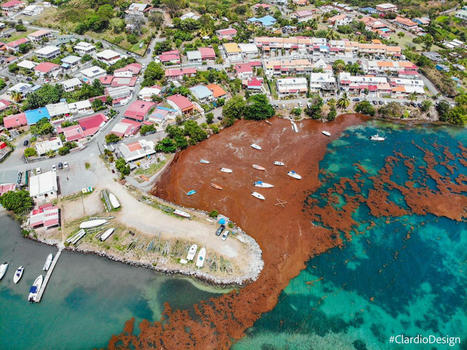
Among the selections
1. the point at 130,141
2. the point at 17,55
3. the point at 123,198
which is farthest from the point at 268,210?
the point at 17,55

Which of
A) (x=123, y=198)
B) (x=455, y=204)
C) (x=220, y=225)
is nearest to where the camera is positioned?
(x=220, y=225)

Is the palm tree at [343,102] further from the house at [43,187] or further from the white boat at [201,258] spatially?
the house at [43,187]

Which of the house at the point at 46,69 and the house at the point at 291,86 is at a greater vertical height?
the house at the point at 46,69

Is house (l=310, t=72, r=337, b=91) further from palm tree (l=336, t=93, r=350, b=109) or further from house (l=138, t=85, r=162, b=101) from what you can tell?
house (l=138, t=85, r=162, b=101)

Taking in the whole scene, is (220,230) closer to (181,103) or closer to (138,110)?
(181,103)

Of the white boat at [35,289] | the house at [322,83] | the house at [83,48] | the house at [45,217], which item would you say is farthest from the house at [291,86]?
the white boat at [35,289]

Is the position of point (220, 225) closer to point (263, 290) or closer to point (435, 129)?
point (263, 290)
